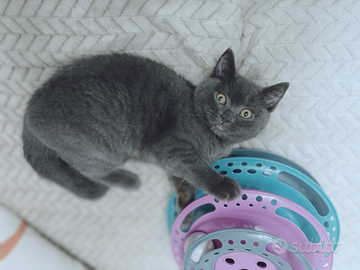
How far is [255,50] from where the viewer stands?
35.5 inches

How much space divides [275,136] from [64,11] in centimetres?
82

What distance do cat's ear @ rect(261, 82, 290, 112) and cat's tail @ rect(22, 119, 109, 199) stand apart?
0.70m

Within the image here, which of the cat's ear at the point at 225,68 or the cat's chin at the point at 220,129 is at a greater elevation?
the cat's ear at the point at 225,68

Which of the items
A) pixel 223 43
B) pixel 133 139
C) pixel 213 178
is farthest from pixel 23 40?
pixel 213 178

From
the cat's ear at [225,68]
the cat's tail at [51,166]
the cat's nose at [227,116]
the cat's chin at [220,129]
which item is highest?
the cat's ear at [225,68]

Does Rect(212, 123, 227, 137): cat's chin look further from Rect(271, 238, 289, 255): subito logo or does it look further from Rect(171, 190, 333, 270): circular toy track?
Rect(271, 238, 289, 255): subito logo

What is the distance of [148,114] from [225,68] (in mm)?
274

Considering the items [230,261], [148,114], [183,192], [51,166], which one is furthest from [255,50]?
[51,166]

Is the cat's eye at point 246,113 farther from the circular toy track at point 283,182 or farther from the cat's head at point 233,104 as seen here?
the circular toy track at point 283,182

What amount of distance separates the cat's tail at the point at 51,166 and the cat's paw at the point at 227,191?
1.67 ft

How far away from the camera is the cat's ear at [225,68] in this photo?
835mm

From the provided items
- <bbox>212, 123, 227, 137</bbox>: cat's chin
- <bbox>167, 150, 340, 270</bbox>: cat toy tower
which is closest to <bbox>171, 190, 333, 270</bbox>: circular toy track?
<bbox>167, 150, 340, 270</bbox>: cat toy tower

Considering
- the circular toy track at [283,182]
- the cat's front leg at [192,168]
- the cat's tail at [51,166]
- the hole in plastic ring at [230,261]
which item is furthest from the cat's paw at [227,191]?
the cat's tail at [51,166]

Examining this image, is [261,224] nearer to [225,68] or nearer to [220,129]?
[220,129]
